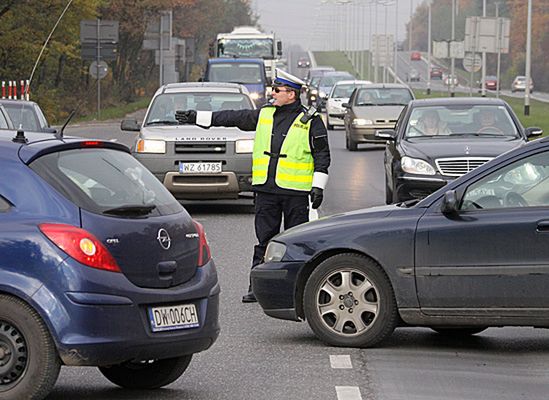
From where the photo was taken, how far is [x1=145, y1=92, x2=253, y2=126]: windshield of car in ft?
66.4

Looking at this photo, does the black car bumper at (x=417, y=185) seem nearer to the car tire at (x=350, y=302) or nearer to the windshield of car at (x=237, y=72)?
the car tire at (x=350, y=302)

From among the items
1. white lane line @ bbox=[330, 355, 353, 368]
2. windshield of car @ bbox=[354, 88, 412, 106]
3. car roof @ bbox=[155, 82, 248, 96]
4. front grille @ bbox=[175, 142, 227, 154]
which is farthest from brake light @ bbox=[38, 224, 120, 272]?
windshield of car @ bbox=[354, 88, 412, 106]

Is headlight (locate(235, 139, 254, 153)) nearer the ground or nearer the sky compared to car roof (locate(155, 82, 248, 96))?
nearer the ground

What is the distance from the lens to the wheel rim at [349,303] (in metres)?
9.51

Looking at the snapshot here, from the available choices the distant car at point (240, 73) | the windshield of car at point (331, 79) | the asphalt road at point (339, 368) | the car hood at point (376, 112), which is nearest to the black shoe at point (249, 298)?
Answer: the asphalt road at point (339, 368)

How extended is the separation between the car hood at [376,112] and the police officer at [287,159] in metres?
22.6

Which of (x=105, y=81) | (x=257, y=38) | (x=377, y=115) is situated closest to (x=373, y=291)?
(x=377, y=115)

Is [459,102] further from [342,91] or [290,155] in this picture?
[342,91]

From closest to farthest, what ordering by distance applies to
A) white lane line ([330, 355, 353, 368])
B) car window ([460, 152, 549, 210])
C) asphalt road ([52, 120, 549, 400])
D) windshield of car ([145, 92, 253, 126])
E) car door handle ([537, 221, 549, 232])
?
asphalt road ([52, 120, 549, 400]) → white lane line ([330, 355, 353, 368]) → car door handle ([537, 221, 549, 232]) → car window ([460, 152, 549, 210]) → windshield of car ([145, 92, 253, 126])

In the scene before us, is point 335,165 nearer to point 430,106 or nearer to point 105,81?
point 430,106

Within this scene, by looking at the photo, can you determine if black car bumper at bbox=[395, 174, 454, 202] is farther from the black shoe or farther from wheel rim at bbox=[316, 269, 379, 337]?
wheel rim at bbox=[316, 269, 379, 337]

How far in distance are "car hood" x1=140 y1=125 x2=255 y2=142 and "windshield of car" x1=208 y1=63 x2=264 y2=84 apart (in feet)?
73.2

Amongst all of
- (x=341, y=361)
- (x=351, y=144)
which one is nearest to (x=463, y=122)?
(x=341, y=361)

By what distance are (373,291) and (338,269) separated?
0.27 metres
